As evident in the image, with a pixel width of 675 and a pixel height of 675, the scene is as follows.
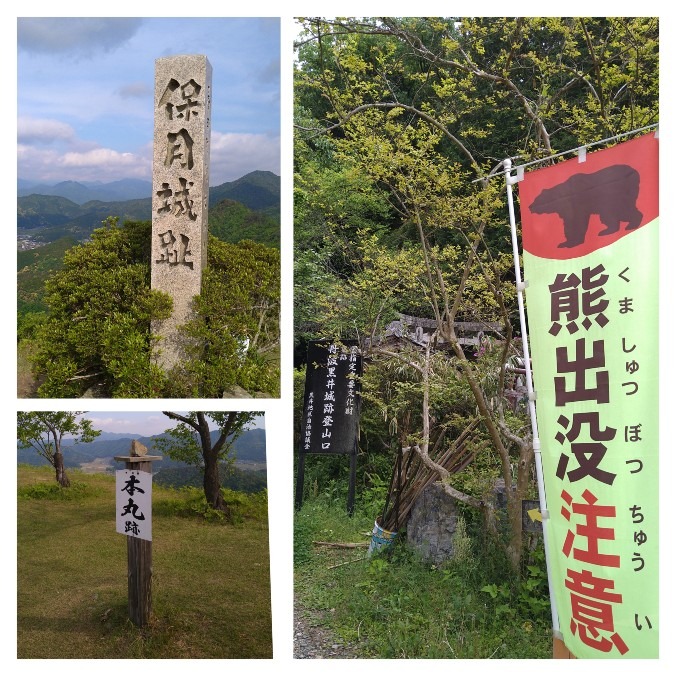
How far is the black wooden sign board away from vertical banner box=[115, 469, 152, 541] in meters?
2.18

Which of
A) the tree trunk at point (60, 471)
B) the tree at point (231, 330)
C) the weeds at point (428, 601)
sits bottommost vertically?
the weeds at point (428, 601)

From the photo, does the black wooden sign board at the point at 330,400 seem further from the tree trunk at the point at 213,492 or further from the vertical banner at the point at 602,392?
the vertical banner at the point at 602,392

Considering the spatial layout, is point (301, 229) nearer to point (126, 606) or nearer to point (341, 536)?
point (341, 536)

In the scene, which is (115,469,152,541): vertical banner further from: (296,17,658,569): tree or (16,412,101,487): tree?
(296,17,658,569): tree

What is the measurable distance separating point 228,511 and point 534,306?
252 cm

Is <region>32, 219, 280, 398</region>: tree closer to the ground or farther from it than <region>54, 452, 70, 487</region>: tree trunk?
farther from it

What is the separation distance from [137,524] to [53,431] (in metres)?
0.97

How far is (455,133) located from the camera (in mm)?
6773

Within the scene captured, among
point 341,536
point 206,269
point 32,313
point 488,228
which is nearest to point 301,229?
point 206,269

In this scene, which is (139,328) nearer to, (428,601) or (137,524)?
(137,524)

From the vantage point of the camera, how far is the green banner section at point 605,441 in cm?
335

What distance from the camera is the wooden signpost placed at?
A: 4223mm

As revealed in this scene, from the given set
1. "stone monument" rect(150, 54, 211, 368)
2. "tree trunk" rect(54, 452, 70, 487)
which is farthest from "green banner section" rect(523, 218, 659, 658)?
"tree trunk" rect(54, 452, 70, 487)

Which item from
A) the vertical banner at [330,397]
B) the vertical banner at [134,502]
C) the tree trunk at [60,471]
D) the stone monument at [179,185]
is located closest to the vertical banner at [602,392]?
the vertical banner at [134,502]
